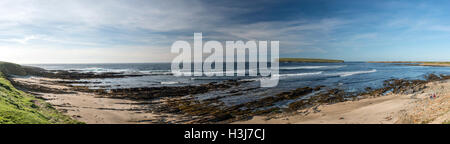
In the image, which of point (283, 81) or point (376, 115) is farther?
point (283, 81)

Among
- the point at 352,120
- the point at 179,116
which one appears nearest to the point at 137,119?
the point at 179,116

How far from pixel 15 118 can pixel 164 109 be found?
8.79 m

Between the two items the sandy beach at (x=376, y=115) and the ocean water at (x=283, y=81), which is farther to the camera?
the ocean water at (x=283, y=81)

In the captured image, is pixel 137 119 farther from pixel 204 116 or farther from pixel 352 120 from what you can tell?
pixel 352 120

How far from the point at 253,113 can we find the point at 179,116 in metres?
5.00

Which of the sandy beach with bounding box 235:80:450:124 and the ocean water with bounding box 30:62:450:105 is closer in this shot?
the sandy beach with bounding box 235:80:450:124
